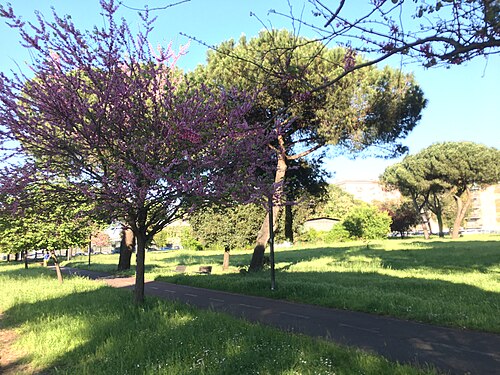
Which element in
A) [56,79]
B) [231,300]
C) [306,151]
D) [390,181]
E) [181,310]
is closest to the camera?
[56,79]

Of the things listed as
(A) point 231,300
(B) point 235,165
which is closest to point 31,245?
(A) point 231,300

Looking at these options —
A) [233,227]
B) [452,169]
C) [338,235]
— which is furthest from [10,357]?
[338,235]

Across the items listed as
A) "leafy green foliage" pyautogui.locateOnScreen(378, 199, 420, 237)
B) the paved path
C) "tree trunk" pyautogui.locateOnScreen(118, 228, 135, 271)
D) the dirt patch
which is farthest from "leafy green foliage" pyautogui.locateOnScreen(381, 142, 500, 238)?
the dirt patch

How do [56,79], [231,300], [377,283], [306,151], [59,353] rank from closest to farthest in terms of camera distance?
[59,353], [56,79], [231,300], [377,283], [306,151]

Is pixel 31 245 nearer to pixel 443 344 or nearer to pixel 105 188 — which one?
pixel 105 188

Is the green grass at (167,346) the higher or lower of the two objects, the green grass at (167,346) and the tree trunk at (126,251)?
the lower

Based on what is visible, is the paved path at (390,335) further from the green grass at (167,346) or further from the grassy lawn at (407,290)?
the green grass at (167,346)

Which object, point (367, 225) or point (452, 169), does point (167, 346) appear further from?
point (367, 225)

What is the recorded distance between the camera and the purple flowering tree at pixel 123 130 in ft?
20.9

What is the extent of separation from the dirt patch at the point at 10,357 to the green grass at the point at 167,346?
0.09 metres

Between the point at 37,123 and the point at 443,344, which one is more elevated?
the point at 37,123

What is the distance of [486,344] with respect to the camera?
19.4ft

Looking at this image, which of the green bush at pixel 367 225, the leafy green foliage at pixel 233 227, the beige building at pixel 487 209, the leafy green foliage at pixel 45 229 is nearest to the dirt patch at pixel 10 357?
the leafy green foliage at pixel 45 229

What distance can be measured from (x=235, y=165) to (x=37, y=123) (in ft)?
11.7
